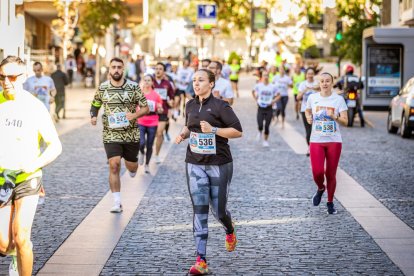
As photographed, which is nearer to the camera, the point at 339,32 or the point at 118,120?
the point at 118,120

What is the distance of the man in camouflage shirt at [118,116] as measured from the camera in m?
11.1

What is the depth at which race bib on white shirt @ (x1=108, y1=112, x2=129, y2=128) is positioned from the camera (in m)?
11.1

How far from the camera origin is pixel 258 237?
31.1 ft

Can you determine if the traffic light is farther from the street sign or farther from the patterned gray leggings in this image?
the patterned gray leggings

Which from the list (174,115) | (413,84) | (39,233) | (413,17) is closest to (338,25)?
(413,17)

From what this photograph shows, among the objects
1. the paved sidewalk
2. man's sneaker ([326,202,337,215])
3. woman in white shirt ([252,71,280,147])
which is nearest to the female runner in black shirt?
the paved sidewalk

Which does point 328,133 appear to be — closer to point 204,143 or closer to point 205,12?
point 204,143

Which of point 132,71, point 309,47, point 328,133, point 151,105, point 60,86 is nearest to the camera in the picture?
point 328,133

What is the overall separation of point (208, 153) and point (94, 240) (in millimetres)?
1894

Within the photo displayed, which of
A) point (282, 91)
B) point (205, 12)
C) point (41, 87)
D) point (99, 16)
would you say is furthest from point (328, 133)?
point (99, 16)

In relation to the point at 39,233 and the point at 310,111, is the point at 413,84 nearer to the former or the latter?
the point at 310,111

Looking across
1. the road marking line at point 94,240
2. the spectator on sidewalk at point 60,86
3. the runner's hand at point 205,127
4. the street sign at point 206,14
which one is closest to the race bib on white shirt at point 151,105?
the road marking line at point 94,240

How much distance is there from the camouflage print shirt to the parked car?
41.3 feet

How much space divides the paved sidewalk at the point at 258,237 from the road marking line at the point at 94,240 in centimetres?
11
